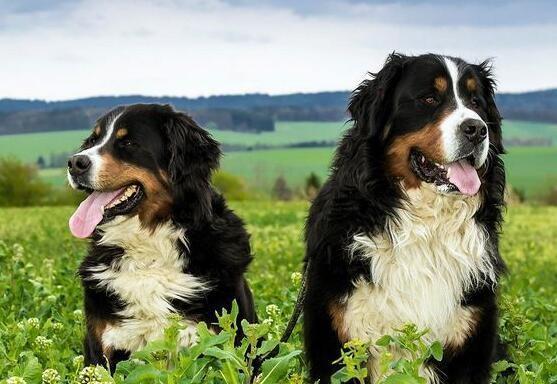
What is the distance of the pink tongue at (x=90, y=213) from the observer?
5.68m

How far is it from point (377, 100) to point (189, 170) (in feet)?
3.83

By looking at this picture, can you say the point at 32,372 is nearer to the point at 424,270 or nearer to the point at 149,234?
the point at 149,234

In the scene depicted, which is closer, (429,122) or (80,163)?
(429,122)

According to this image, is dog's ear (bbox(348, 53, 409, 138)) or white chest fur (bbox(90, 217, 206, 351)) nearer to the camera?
dog's ear (bbox(348, 53, 409, 138))

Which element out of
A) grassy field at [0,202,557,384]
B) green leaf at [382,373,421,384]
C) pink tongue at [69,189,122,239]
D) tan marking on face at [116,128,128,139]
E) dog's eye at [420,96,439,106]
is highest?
dog's eye at [420,96,439,106]

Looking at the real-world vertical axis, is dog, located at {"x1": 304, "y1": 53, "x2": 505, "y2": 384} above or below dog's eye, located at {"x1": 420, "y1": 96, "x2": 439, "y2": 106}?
below

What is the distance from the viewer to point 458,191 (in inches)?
208

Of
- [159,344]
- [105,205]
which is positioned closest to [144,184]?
[105,205]

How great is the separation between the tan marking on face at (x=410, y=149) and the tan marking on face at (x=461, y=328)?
2.48 feet

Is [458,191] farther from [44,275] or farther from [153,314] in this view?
[44,275]

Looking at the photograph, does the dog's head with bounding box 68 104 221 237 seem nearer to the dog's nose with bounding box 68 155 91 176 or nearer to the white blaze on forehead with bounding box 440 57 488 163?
the dog's nose with bounding box 68 155 91 176

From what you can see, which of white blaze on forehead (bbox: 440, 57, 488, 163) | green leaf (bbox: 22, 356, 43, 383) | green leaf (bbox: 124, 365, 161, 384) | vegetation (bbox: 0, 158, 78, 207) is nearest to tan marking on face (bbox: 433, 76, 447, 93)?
white blaze on forehead (bbox: 440, 57, 488, 163)

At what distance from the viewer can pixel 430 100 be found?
5.34 m

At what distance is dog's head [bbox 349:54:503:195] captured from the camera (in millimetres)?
5168
